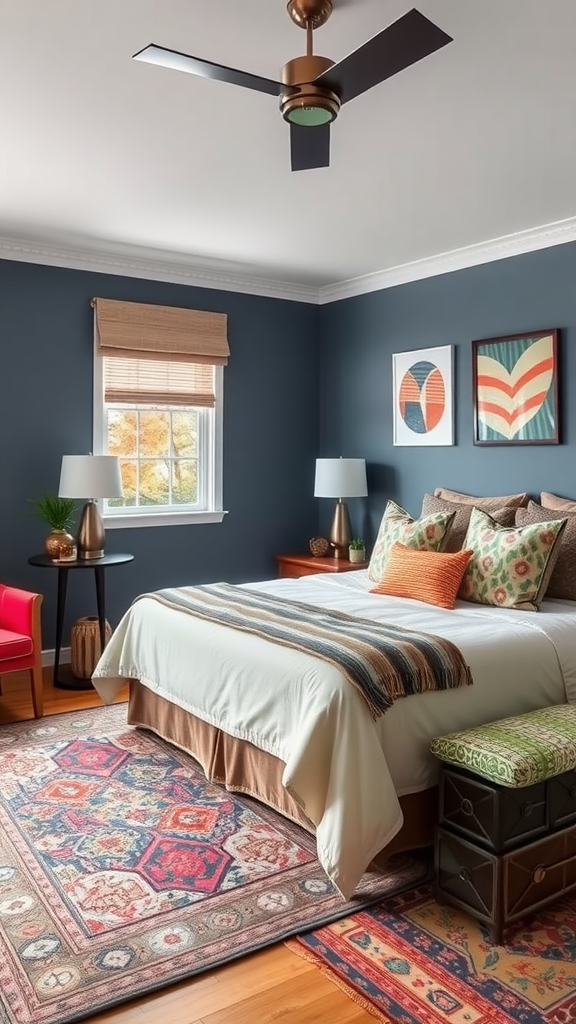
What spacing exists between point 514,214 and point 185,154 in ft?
6.03

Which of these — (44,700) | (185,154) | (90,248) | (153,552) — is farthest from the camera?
(153,552)

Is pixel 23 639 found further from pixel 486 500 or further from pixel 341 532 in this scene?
pixel 486 500

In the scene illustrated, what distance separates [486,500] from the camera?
462 cm

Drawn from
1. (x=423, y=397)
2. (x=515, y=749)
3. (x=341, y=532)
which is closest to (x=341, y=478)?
(x=341, y=532)

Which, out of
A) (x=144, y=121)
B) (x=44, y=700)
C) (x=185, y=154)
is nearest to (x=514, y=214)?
(x=185, y=154)

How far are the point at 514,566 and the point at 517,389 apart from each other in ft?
4.66

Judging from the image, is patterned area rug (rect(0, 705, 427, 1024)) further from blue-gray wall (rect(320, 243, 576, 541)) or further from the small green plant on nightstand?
blue-gray wall (rect(320, 243, 576, 541))

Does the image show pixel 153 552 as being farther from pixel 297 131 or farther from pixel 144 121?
pixel 297 131

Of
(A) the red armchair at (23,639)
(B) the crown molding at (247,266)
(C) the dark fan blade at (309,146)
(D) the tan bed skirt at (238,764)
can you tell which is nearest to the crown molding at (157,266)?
(B) the crown molding at (247,266)

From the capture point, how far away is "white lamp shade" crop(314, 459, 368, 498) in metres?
5.48

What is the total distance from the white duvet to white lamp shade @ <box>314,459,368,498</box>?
1.63m

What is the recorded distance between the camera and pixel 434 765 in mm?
2660

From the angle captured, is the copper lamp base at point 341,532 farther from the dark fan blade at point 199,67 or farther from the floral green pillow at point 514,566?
the dark fan blade at point 199,67

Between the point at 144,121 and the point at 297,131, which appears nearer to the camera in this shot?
the point at 297,131
